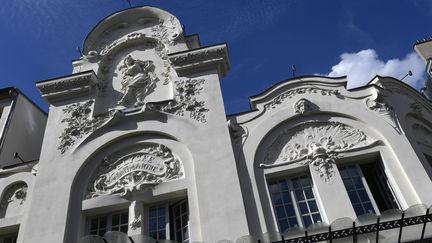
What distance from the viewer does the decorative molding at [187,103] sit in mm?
14164

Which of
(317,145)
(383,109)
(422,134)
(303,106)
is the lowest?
(317,145)

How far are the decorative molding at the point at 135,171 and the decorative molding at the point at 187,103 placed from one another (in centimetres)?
139

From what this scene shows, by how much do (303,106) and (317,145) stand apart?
4.76 feet

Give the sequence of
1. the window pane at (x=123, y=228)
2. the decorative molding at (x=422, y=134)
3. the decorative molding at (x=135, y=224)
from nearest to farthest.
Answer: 1. the decorative molding at (x=135, y=224)
2. the window pane at (x=123, y=228)
3. the decorative molding at (x=422, y=134)

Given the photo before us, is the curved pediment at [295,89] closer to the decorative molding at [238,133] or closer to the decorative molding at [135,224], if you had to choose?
the decorative molding at [238,133]

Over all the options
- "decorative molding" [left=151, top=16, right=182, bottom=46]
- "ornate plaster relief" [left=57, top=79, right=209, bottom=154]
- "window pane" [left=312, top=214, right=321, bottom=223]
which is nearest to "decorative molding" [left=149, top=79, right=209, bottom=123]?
"ornate plaster relief" [left=57, top=79, right=209, bottom=154]

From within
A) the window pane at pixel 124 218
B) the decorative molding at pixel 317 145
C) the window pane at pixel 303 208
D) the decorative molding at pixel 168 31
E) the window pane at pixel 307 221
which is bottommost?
the window pane at pixel 307 221

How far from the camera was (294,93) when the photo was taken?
1430 cm

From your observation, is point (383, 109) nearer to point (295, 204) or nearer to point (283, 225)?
point (295, 204)

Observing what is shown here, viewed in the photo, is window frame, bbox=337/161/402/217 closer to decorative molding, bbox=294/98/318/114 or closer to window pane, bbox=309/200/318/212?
window pane, bbox=309/200/318/212

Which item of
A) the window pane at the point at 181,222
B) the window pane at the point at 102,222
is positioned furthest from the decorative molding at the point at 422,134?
the window pane at the point at 102,222

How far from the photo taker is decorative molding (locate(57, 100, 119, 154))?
47.2 feet

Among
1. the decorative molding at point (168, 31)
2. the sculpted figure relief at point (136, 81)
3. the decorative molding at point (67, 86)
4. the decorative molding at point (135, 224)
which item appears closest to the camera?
the decorative molding at point (135, 224)

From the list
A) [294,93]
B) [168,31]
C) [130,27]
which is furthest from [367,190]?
[130,27]
